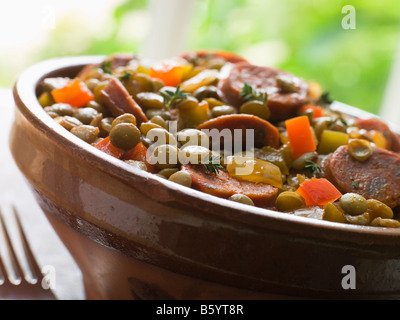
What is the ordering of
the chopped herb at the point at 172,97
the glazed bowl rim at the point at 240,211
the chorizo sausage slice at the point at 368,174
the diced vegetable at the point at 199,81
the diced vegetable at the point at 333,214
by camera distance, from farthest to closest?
the diced vegetable at the point at 199,81
the chopped herb at the point at 172,97
the chorizo sausage slice at the point at 368,174
the diced vegetable at the point at 333,214
the glazed bowl rim at the point at 240,211

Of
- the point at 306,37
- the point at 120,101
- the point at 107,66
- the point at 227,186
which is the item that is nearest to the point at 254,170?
the point at 227,186

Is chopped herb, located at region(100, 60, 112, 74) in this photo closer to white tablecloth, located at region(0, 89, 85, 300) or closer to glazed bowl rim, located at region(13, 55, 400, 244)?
white tablecloth, located at region(0, 89, 85, 300)

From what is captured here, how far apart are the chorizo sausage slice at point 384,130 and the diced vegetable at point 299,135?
0.30 meters

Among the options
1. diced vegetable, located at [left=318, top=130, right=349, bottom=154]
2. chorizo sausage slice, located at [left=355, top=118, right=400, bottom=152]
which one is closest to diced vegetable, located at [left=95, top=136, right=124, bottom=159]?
diced vegetable, located at [left=318, top=130, right=349, bottom=154]

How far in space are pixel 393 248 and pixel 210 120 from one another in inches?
16.1

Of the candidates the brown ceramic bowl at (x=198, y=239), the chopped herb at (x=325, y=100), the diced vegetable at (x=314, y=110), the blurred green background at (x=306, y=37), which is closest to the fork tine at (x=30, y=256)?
the brown ceramic bowl at (x=198, y=239)

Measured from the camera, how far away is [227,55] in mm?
1467

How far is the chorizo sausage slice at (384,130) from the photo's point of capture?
1.27 meters

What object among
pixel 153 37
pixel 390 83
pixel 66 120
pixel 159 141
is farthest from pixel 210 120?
pixel 390 83

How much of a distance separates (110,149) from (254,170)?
25 cm

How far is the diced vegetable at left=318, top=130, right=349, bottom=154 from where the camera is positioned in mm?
1108

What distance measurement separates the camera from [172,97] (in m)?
1.07

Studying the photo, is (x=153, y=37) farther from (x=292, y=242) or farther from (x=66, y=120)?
(x=292, y=242)

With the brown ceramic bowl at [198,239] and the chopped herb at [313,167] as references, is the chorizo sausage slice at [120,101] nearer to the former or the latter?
the brown ceramic bowl at [198,239]
